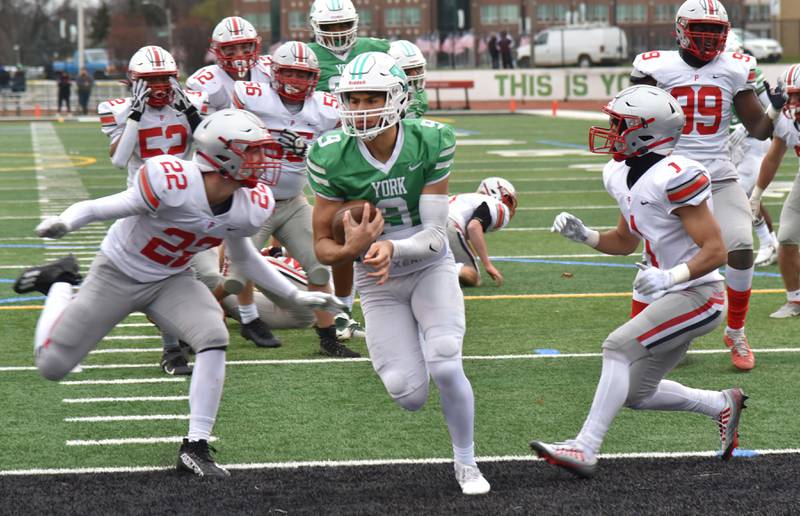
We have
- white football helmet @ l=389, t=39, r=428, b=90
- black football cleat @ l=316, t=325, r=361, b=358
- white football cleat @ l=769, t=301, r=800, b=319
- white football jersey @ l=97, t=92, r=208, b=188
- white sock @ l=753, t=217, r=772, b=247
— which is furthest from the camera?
white sock @ l=753, t=217, r=772, b=247

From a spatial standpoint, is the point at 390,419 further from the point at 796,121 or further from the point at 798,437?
the point at 796,121

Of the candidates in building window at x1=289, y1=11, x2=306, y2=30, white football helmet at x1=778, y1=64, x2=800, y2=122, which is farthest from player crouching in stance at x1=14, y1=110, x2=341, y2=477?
building window at x1=289, y1=11, x2=306, y2=30

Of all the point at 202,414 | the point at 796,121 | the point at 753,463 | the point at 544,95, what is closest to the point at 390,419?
the point at 202,414

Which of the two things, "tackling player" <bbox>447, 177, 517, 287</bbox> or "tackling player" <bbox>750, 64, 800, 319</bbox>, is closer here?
"tackling player" <bbox>750, 64, 800, 319</bbox>

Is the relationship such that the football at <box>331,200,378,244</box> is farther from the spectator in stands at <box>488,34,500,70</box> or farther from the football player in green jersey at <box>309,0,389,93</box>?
the spectator in stands at <box>488,34,500,70</box>

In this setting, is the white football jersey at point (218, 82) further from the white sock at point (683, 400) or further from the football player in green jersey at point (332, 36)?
the white sock at point (683, 400)

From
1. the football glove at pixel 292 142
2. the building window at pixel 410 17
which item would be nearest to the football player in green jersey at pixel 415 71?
the football glove at pixel 292 142

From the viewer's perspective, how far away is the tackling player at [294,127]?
7859 mm

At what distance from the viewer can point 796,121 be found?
8156mm

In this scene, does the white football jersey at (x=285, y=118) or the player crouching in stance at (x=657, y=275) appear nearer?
the player crouching in stance at (x=657, y=275)

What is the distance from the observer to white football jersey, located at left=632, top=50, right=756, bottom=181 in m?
7.38

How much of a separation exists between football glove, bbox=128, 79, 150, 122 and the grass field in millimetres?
1409

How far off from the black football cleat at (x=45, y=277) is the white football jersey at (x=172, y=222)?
0.37 metres

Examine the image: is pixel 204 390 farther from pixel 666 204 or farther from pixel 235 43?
pixel 235 43
